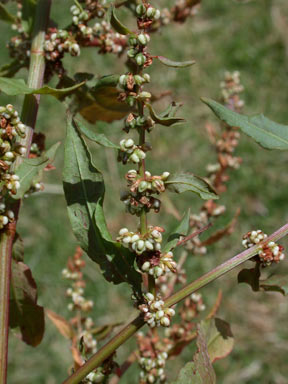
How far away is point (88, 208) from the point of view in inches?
48.2

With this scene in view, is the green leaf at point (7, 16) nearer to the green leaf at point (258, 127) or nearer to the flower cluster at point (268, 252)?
the green leaf at point (258, 127)

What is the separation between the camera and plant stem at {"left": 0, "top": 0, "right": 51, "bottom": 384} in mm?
1200

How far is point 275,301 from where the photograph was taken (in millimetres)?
5188

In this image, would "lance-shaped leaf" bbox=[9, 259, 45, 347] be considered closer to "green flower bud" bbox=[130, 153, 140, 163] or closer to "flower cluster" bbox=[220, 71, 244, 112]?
"green flower bud" bbox=[130, 153, 140, 163]

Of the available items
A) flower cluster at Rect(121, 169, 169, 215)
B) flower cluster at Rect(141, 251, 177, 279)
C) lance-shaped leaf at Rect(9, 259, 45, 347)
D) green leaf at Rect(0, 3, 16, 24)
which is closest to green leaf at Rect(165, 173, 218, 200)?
flower cluster at Rect(121, 169, 169, 215)

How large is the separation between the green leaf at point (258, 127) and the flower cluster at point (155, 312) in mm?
443

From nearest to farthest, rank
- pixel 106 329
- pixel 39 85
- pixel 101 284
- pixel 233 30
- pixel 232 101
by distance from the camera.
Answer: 1. pixel 39 85
2. pixel 106 329
3. pixel 232 101
4. pixel 101 284
5. pixel 233 30

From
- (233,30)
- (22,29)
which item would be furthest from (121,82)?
(233,30)

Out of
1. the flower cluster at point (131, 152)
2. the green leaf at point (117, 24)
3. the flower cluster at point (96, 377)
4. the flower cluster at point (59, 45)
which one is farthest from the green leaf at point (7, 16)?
the flower cluster at point (96, 377)

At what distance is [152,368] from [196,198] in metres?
4.05

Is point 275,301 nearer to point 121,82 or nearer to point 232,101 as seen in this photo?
point 232,101

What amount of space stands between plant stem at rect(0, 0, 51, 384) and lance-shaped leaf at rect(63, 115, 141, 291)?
0.15m

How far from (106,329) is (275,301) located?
381 cm

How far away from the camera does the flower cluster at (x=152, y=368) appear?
152 cm
